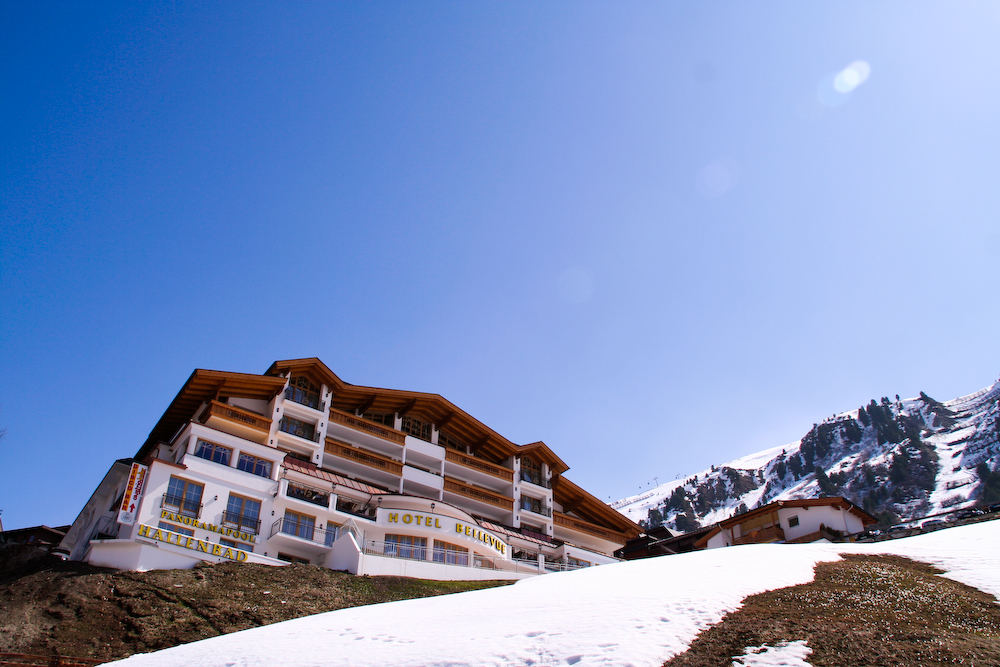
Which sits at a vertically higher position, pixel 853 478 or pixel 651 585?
pixel 853 478

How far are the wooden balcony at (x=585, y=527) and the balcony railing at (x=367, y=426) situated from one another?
17.9 metres

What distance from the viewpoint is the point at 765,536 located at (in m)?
56.7

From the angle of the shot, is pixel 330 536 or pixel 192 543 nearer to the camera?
pixel 192 543

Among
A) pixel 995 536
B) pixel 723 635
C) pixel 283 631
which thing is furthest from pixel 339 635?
pixel 995 536

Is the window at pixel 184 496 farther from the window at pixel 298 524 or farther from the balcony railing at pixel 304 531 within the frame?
the window at pixel 298 524

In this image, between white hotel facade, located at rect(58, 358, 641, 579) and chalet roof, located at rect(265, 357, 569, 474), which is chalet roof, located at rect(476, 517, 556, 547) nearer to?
white hotel facade, located at rect(58, 358, 641, 579)

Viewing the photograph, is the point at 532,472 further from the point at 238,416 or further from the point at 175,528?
the point at 175,528

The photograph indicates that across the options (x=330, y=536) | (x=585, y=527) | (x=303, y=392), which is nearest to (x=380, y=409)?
(x=303, y=392)

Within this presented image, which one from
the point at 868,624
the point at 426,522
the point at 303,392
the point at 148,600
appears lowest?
the point at 868,624

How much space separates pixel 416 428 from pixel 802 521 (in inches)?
1314

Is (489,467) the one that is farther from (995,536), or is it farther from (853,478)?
(853,478)

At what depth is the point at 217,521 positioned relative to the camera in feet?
128

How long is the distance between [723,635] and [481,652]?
5902mm

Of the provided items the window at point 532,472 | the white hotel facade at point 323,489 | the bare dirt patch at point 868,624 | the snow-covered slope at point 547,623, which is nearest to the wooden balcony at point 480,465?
the white hotel facade at point 323,489
